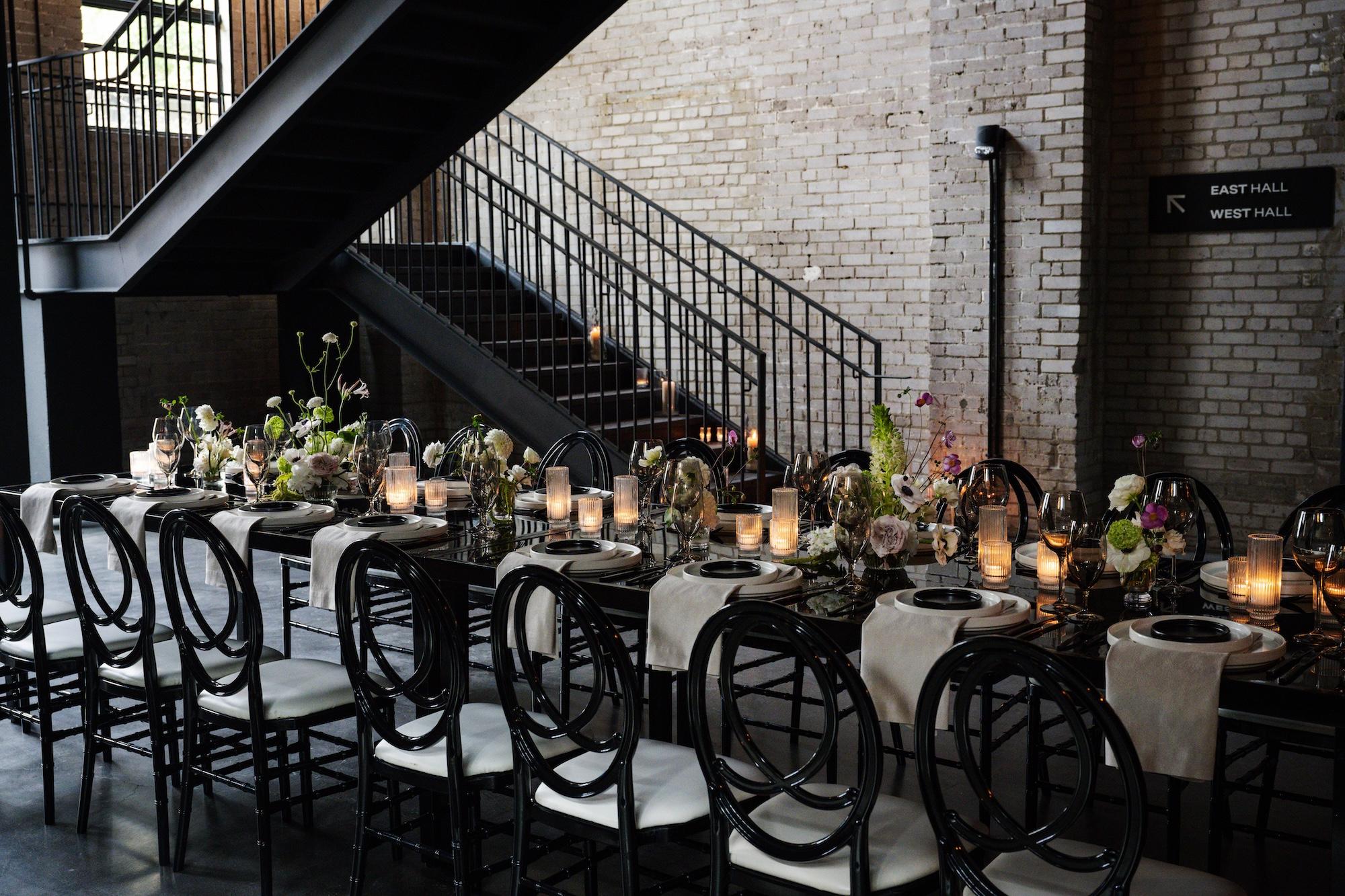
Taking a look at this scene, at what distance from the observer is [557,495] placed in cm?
408

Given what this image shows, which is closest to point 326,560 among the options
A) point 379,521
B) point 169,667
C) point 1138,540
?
point 379,521

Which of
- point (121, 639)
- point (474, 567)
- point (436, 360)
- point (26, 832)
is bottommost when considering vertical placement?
point (26, 832)

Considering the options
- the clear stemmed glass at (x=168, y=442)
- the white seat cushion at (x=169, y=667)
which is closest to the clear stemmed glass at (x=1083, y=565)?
the white seat cushion at (x=169, y=667)

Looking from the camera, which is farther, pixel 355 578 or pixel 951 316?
pixel 951 316

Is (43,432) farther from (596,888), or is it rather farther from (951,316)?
(596,888)

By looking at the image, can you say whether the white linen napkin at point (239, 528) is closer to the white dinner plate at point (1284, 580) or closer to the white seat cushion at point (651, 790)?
the white seat cushion at point (651, 790)

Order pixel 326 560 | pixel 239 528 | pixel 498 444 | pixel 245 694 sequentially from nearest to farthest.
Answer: pixel 245 694
pixel 326 560
pixel 498 444
pixel 239 528

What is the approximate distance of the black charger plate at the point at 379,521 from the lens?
3.96 m

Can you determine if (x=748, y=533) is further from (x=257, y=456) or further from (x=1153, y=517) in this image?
(x=257, y=456)

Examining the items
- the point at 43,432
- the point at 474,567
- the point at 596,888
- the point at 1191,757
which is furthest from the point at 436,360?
the point at 1191,757

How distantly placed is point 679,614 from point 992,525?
79 centimetres

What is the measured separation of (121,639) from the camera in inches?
165

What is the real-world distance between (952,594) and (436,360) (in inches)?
206

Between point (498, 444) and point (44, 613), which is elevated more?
point (498, 444)
